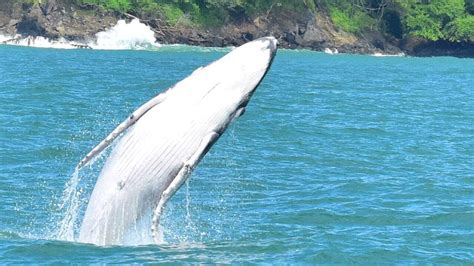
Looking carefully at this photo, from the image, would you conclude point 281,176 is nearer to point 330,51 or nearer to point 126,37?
point 126,37

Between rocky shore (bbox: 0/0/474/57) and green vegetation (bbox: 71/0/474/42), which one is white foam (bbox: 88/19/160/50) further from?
green vegetation (bbox: 71/0/474/42)

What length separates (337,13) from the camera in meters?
102

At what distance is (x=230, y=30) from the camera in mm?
94000

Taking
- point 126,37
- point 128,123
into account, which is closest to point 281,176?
point 128,123

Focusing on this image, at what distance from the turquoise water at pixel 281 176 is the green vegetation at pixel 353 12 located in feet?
143

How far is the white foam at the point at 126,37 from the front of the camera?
84188 mm

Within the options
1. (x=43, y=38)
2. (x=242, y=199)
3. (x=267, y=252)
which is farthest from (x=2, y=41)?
(x=267, y=252)

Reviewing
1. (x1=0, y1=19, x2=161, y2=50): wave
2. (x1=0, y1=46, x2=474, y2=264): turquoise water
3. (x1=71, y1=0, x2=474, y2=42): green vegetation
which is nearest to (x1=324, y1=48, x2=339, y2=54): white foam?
(x1=71, y1=0, x2=474, y2=42): green vegetation

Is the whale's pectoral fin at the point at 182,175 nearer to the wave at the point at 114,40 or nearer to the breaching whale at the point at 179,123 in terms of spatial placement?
the breaching whale at the point at 179,123

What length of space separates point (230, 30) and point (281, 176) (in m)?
71.6

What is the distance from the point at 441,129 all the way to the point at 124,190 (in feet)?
74.6

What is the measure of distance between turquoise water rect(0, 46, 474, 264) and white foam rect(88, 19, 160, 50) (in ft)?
114

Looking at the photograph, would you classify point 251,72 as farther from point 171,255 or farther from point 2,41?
point 2,41

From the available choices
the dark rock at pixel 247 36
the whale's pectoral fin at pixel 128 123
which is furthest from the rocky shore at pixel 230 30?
the whale's pectoral fin at pixel 128 123
